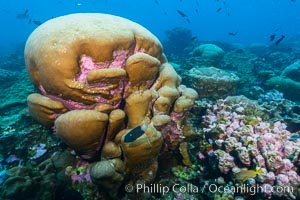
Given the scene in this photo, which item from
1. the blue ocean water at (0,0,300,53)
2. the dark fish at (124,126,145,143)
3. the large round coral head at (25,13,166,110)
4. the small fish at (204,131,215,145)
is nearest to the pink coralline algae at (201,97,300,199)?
the small fish at (204,131,215,145)

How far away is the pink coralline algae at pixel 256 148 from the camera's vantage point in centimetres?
322

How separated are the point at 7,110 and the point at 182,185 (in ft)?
16.9

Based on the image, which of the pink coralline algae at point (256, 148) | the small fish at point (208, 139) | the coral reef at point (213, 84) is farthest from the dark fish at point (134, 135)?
the coral reef at point (213, 84)

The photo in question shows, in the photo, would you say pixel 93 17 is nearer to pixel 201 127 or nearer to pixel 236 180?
pixel 201 127

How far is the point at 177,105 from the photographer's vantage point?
422 centimetres

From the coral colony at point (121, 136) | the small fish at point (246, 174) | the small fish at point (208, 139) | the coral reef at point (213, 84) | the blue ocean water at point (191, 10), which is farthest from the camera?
the blue ocean water at point (191, 10)

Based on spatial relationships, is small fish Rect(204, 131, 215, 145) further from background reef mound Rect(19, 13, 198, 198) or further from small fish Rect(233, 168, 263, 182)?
small fish Rect(233, 168, 263, 182)

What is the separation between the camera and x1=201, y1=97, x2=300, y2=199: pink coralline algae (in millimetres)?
3217

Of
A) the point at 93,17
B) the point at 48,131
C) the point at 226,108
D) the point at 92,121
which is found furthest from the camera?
the point at 226,108

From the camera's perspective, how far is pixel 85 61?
351cm

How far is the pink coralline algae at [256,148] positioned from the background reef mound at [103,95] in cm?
81

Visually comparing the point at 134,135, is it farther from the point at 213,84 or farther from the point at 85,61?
the point at 213,84

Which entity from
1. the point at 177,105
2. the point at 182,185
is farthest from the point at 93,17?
the point at 182,185

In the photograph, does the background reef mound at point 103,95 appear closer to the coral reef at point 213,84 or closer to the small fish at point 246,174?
the small fish at point 246,174
